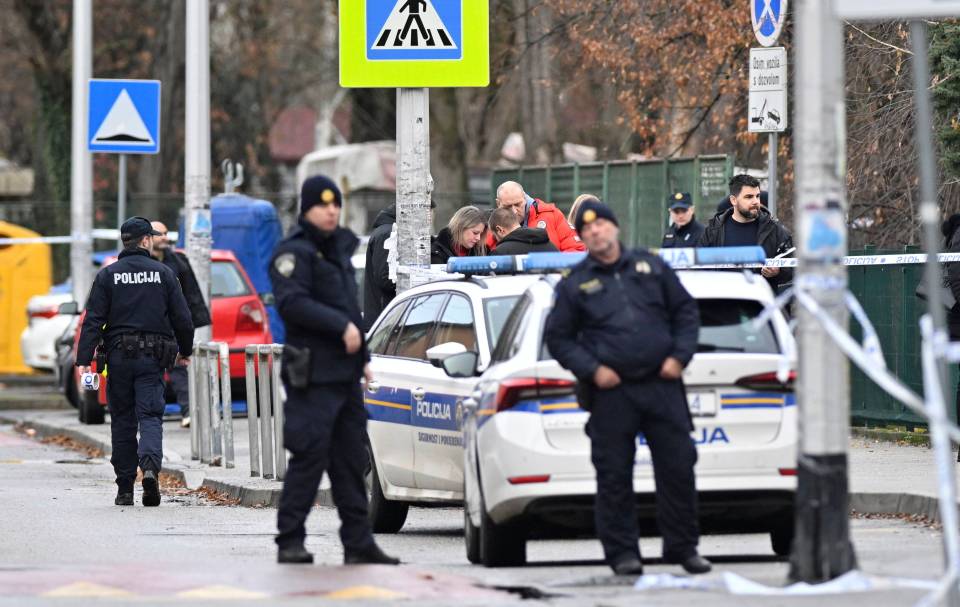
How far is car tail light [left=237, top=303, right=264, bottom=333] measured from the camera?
2178 cm

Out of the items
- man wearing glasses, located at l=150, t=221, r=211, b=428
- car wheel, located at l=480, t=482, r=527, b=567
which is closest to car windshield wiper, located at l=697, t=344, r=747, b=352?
car wheel, located at l=480, t=482, r=527, b=567

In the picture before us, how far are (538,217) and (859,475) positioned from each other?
3160mm

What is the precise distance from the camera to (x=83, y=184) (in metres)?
25.5

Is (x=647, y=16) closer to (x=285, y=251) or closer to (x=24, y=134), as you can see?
(x=285, y=251)

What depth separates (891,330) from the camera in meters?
17.1

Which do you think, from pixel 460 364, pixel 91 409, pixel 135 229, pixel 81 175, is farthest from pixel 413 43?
pixel 81 175

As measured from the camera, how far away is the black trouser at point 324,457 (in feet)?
32.4

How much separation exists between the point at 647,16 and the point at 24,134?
3493cm

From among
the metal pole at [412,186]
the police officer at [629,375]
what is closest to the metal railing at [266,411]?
the metal pole at [412,186]

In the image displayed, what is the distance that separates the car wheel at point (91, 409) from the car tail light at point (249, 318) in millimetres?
1706

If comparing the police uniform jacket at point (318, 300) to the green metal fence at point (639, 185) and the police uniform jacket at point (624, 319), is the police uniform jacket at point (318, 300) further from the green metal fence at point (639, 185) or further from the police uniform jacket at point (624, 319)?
the green metal fence at point (639, 185)

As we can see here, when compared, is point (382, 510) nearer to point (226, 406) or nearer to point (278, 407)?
point (278, 407)

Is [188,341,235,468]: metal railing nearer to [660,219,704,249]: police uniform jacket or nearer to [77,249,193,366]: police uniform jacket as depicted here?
[77,249,193,366]: police uniform jacket

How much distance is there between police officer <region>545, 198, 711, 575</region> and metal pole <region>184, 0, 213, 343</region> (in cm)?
1024
